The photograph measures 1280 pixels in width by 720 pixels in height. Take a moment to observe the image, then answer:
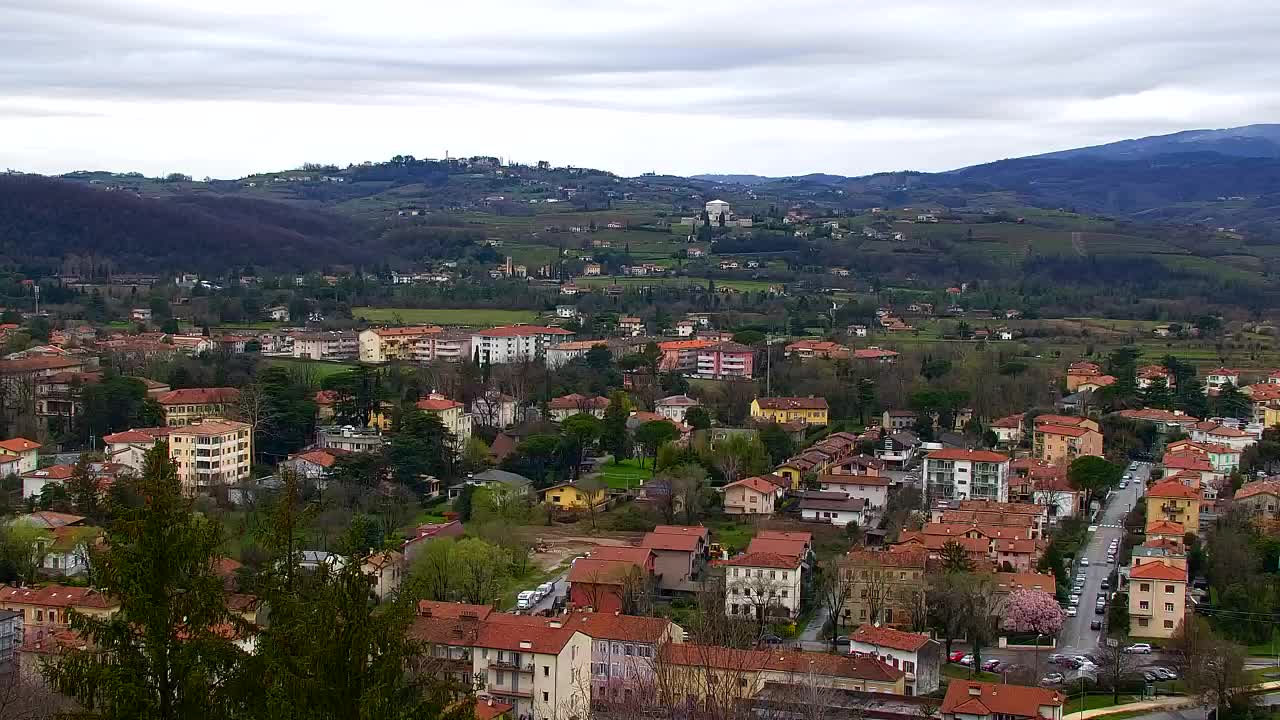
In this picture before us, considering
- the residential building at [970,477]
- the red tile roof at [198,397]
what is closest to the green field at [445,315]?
the red tile roof at [198,397]

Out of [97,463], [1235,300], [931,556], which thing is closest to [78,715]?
[931,556]

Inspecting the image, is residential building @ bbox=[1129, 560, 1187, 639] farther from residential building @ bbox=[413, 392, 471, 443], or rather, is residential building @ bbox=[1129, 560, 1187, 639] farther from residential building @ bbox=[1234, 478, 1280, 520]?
residential building @ bbox=[413, 392, 471, 443]

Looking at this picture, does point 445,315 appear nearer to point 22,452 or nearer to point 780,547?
point 22,452

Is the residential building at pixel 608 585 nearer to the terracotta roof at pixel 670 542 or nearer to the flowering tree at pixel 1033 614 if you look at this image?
the terracotta roof at pixel 670 542

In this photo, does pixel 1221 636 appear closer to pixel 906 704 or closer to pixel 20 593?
pixel 906 704

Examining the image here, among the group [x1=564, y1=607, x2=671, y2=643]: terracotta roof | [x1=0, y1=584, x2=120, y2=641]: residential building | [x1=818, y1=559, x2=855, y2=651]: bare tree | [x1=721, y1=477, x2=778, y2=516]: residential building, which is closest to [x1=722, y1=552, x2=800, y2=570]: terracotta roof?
[x1=818, y1=559, x2=855, y2=651]: bare tree

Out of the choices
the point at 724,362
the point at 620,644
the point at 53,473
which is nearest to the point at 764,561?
the point at 620,644
